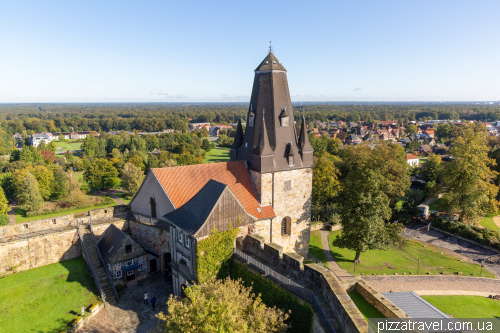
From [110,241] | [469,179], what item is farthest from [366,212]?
[110,241]

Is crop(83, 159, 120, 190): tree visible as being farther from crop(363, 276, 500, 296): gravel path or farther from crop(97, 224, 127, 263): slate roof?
crop(363, 276, 500, 296): gravel path

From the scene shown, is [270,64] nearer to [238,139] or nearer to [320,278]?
[238,139]

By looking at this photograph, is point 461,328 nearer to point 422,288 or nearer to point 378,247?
point 422,288

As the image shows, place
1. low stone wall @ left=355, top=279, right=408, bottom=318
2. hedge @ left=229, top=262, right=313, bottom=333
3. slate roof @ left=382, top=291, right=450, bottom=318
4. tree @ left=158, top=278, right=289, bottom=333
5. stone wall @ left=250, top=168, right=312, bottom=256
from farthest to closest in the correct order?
stone wall @ left=250, top=168, right=312, bottom=256 → slate roof @ left=382, top=291, right=450, bottom=318 → hedge @ left=229, top=262, right=313, bottom=333 → low stone wall @ left=355, top=279, right=408, bottom=318 → tree @ left=158, top=278, right=289, bottom=333

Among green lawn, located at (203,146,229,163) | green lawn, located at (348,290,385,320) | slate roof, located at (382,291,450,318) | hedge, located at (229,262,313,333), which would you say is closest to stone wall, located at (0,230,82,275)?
hedge, located at (229,262,313,333)

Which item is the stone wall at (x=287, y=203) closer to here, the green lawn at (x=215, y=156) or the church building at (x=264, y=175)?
the church building at (x=264, y=175)

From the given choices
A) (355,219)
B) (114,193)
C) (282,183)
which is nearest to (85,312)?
(282,183)
